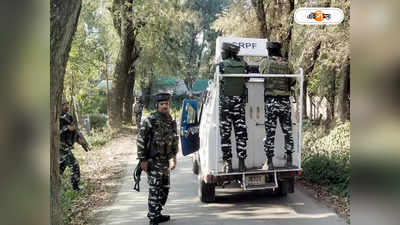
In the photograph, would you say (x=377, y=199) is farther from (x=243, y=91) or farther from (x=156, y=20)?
(x=156, y=20)

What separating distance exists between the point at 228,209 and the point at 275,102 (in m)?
1.73

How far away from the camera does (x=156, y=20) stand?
16.0m

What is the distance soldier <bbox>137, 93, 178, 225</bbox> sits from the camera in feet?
15.4

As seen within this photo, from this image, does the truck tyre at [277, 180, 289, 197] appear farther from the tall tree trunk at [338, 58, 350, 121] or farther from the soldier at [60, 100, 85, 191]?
the tall tree trunk at [338, 58, 350, 121]

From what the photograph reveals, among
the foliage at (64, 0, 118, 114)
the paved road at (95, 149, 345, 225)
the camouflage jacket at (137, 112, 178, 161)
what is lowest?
the paved road at (95, 149, 345, 225)

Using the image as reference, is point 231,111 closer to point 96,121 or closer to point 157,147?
point 157,147

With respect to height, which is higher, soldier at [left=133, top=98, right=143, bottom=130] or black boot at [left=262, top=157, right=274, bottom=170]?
soldier at [left=133, top=98, right=143, bottom=130]

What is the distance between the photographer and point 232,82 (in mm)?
5406

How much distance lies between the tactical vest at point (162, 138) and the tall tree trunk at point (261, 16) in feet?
23.1

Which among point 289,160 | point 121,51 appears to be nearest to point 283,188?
point 289,160

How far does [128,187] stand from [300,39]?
676 centimetres

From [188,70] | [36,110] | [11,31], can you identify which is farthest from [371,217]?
[188,70]

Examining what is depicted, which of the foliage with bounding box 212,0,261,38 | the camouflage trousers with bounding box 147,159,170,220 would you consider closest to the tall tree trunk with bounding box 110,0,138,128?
the foliage with bounding box 212,0,261,38

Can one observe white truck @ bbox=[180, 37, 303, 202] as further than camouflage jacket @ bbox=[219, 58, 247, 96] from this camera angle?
No
